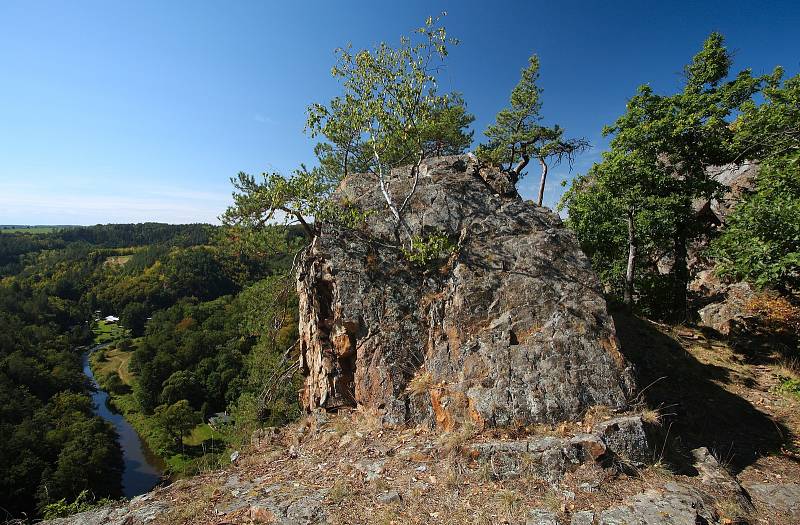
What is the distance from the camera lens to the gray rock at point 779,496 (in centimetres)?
595

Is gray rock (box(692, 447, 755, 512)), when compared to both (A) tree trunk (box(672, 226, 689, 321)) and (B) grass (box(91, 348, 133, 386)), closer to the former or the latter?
(A) tree trunk (box(672, 226, 689, 321))

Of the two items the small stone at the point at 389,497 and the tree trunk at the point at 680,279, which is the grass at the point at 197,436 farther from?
the tree trunk at the point at 680,279

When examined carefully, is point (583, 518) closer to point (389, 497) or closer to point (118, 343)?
point (389, 497)

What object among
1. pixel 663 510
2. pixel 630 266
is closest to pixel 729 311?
pixel 630 266

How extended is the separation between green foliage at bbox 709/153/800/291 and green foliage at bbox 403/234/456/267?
358 inches

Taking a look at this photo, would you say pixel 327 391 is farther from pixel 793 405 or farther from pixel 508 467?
pixel 793 405

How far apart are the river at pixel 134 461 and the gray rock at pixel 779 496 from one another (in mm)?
53801

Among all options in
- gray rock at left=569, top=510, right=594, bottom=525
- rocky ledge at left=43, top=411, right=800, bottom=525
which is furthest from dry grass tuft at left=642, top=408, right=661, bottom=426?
gray rock at left=569, top=510, right=594, bottom=525

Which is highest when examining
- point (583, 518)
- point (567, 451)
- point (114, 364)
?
point (567, 451)

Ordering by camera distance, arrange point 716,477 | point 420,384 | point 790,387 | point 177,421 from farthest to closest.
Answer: point 177,421
point 790,387
point 420,384
point 716,477

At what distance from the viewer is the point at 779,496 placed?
20.7 feet

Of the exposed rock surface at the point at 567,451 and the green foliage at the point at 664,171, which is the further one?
the green foliage at the point at 664,171

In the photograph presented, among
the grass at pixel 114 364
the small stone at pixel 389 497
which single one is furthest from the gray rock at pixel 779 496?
the grass at pixel 114 364

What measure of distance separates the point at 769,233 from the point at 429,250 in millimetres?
10470
